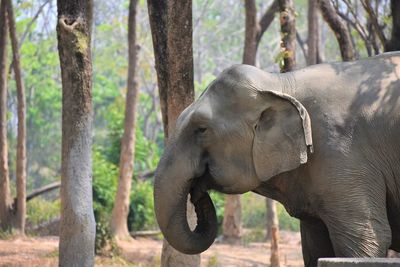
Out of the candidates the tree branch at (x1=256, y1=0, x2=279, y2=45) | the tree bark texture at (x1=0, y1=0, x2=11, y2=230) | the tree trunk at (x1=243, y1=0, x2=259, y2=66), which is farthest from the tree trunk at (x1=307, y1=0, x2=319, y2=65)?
the tree bark texture at (x1=0, y1=0, x2=11, y2=230)

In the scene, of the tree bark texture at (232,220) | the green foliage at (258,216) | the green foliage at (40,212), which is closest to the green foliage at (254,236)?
the tree bark texture at (232,220)

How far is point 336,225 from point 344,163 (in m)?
0.51

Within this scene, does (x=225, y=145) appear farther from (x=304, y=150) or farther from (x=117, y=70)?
(x=117, y=70)

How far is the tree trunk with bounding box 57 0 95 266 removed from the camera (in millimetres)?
9570

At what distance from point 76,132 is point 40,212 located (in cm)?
1440

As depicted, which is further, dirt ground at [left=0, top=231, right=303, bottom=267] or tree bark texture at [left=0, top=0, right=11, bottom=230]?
tree bark texture at [left=0, top=0, right=11, bottom=230]

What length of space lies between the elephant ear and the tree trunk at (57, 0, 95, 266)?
268 cm

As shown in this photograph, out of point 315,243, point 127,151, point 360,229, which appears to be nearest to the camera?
point 360,229

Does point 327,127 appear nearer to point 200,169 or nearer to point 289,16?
point 200,169

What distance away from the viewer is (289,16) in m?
12.9

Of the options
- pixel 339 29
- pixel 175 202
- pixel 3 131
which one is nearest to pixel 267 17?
pixel 3 131

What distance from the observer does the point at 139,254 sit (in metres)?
17.8

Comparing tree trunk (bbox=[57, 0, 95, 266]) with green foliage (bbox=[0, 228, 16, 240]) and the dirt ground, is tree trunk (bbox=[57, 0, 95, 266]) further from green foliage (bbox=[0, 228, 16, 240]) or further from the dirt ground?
green foliage (bbox=[0, 228, 16, 240])

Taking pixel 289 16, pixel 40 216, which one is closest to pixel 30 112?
pixel 40 216
